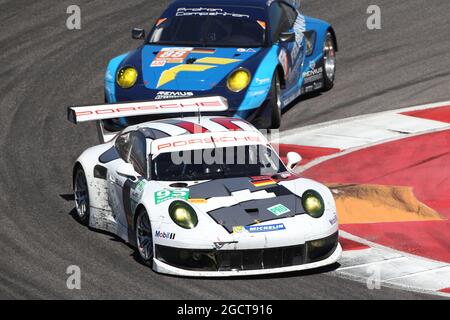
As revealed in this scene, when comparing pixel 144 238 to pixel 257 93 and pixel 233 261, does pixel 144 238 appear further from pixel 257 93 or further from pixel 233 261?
pixel 257 93

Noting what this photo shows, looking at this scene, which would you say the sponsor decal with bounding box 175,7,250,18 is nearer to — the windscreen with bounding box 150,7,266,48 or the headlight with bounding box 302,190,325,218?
the windscreen with bounding box 150,7,266,48

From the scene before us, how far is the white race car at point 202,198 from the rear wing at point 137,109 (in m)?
0.02

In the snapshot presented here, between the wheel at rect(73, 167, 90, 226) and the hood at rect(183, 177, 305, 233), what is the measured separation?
164 centimetres

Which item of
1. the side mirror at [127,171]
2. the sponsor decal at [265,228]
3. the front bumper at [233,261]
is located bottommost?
the front bumper at [233,261]

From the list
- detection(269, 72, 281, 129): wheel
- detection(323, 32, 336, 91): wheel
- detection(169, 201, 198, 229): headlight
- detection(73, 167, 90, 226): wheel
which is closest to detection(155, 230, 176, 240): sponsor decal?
detection(169, 201, 198, 229): headlight

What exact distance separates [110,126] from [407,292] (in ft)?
19.1

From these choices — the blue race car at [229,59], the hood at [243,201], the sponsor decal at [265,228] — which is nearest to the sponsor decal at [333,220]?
the hood at [243,201]

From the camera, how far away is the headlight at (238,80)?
16672 mm

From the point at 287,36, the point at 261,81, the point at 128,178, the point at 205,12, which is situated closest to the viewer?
the point at 128,178

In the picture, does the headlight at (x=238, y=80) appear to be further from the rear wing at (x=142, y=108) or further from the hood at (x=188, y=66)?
the rear wing at (x=142, y=108)

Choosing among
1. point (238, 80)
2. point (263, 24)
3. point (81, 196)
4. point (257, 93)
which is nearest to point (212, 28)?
point (263, 24)

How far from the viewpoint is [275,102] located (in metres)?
17.0

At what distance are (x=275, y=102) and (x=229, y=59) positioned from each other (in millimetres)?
792

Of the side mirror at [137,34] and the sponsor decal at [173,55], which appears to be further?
the side mirror at [137,34]
